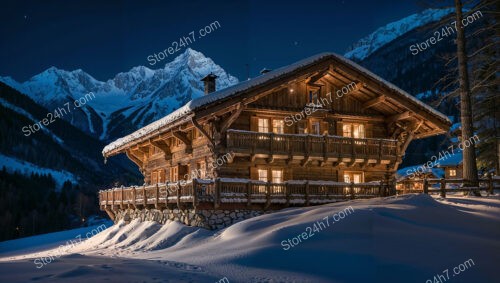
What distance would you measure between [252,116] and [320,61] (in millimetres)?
4892

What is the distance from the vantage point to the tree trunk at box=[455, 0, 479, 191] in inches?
789

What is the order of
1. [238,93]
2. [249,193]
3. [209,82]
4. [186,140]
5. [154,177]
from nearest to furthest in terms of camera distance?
[249,193]
[238,93]
[186,140]
[209,82]
[154,177]

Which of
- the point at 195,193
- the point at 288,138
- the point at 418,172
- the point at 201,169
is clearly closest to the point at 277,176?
the point at 288,138

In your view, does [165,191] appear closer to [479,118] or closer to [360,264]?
[360,264]

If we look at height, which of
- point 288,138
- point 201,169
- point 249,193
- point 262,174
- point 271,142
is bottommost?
point 249,193

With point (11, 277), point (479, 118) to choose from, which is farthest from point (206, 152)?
point (479, 118)

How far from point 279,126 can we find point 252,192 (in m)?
5.51

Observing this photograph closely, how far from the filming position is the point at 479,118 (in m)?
33.8

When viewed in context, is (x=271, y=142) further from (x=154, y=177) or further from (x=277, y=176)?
(x=154, y=177)

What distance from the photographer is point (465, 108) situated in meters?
20.1

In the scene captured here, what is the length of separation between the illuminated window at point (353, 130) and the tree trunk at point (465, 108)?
7.84 metres

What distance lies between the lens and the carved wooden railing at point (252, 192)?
20094 millimetres

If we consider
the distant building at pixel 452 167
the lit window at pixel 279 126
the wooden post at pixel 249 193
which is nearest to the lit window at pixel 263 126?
the lit window at pixel 279 126

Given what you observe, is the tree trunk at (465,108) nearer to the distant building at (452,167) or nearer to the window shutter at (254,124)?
the window shutter at (254,124)
